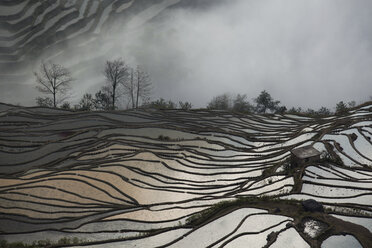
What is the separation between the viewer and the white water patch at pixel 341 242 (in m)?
8.81

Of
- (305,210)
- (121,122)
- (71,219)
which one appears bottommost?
(71,219)

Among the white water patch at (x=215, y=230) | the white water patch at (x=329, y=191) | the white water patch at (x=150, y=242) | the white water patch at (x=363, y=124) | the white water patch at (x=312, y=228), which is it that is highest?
the white water patch at (x=363, y=124)

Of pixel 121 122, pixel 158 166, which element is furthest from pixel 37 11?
pixel 158 166

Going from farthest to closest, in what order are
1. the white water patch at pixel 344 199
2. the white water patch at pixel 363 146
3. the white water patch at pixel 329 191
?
the white water patch at pixel 363 146 < the white water patch at pixel 329 191 < the white water patch at pixel 344 199

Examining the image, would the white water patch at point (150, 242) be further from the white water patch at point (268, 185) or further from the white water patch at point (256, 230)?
the white water patch at point (268, 185)

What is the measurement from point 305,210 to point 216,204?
11.6ft

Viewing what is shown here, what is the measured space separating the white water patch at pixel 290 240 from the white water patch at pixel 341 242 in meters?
0.63

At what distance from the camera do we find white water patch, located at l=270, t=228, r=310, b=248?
903 cm

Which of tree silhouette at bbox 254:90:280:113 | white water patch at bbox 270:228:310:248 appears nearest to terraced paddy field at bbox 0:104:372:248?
white water patch at bbox 270:228:310:248

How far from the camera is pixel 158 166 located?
16.8m

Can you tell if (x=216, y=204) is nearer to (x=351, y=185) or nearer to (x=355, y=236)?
(x=355, y=236)

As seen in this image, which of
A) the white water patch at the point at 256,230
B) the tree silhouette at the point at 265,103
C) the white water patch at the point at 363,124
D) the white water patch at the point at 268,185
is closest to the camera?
the white water patch at the point at 256,230

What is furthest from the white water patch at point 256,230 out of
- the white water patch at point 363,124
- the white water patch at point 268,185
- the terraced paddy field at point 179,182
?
the white water patch at point 363,124

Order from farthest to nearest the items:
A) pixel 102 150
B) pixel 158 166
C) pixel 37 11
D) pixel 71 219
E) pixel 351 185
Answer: pixel 37 11 < pixel 102 150 < pixel 158 166 < pixel 351 185 < pixel 71 219
